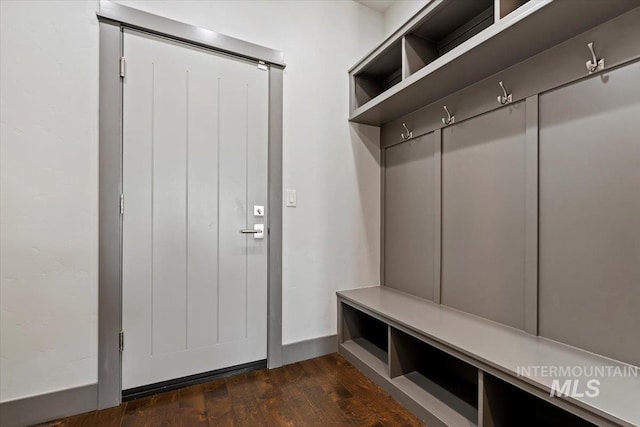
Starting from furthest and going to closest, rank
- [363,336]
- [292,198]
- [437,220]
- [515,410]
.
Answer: [363,336]
[292,198]
[437,220]
[515,410]

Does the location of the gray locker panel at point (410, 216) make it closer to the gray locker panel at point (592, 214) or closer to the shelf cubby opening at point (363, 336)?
the shelf cubby opening at point (363, 336)

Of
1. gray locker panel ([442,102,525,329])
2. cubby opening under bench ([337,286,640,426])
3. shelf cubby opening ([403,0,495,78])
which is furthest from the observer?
shelf cubby opening ([403,0,495,78])

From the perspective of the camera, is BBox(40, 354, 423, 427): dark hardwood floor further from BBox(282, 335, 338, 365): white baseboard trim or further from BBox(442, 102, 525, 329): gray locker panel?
BBox(442, 102, 525, 329): gray locker panel

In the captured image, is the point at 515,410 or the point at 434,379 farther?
the point at 434,379

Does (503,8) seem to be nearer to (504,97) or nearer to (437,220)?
(504,97)

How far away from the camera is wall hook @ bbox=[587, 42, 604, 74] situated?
1.28m

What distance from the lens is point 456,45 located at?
6.48 feet

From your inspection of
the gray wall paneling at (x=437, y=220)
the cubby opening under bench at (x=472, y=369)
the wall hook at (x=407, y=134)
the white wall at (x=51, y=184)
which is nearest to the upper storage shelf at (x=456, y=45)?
the wall hook at (x=407, y=134)

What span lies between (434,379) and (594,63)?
73.5 inches

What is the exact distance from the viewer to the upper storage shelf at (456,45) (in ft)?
4.07

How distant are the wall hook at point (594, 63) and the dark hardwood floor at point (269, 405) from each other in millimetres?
1908

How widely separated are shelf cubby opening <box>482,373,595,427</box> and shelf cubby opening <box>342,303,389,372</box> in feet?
2.86

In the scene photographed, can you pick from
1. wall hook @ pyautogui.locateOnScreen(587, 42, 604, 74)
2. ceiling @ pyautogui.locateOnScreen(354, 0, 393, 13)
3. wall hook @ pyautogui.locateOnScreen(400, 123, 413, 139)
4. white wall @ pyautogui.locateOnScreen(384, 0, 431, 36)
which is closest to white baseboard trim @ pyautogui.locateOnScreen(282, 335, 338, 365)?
wall hook @ pyautogui.locateOnScreen(400, 123, 413, 139)

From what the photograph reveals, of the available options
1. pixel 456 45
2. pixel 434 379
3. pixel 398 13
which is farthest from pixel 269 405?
pixel 398 13
